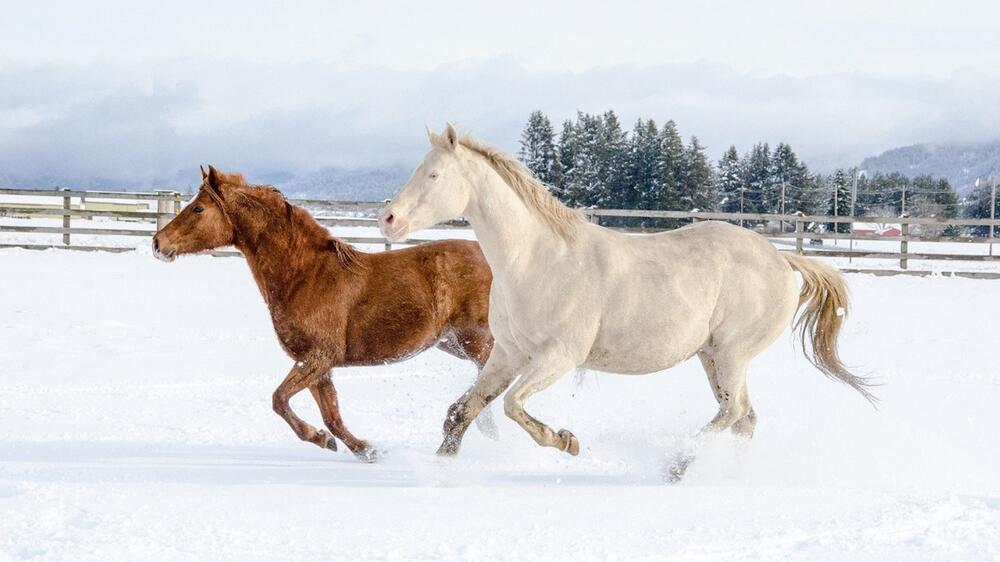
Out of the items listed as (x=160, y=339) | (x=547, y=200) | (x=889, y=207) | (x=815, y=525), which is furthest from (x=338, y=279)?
(x=889, y=207)

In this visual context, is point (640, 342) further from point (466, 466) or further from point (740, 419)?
point (466, 466)

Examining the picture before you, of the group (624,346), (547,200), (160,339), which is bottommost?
(160,339)

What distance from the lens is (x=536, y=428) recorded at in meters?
4.83

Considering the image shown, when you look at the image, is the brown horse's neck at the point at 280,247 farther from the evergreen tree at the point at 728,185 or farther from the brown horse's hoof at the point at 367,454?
the evergreen tree at the point at 728,185

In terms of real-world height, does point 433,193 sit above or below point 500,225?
above

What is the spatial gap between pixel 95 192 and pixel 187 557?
18.9 metres

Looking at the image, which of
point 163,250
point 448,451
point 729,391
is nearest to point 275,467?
point 448,451

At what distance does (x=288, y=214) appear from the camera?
6113mm

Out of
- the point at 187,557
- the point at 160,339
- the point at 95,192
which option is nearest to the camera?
the point at 187,557

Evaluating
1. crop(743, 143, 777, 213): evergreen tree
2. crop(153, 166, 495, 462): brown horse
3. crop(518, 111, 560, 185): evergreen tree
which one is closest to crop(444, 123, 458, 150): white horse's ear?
crop(153, 166, 495, 462): brown horse

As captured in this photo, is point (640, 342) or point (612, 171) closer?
point (640, 342)

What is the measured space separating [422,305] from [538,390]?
1.45 metres

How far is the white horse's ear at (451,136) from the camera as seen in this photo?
5020 mm

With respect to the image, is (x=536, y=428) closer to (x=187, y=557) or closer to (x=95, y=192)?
(x=187, y=557)
